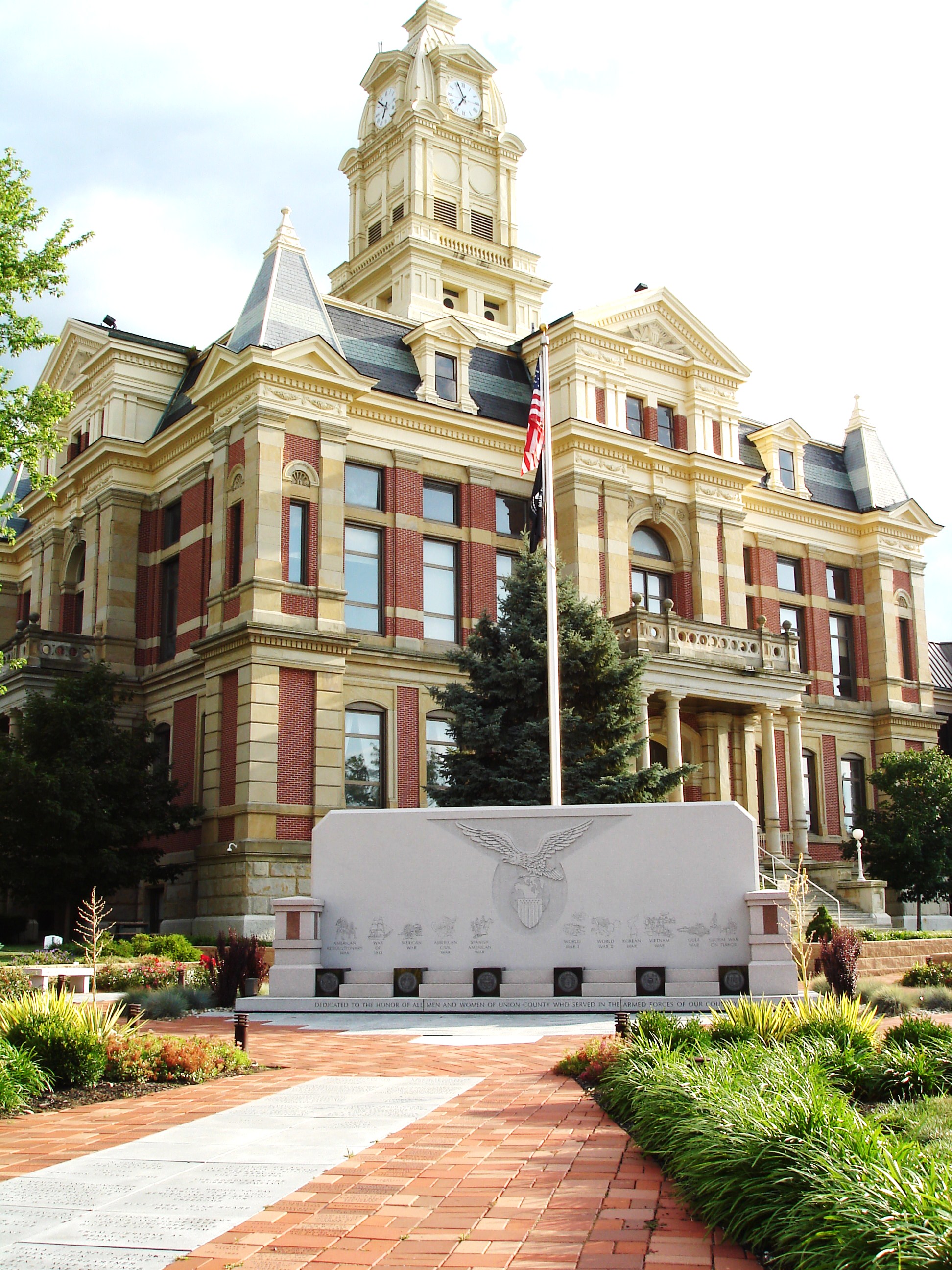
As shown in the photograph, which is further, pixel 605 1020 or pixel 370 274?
pixel 370 274

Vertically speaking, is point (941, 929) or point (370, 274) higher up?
point (370, 274)

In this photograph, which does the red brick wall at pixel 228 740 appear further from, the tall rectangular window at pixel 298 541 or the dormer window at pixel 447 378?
the dormer window at pixel 447 378

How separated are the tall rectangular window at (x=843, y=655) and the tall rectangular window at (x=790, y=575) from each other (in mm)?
1927

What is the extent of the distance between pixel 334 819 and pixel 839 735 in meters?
29.0

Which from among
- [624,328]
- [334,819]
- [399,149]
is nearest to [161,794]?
[334,819]

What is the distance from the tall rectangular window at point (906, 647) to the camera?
48625 mm

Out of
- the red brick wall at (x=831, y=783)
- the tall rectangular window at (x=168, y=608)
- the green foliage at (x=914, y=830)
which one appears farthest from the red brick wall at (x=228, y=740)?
the red brick wall at (x=831, y=783)

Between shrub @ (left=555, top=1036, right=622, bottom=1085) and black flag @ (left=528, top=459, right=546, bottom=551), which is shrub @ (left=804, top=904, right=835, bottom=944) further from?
shrub @ (left=555, top=1036, right=622, bottom=1085)

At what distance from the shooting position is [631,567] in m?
40.7

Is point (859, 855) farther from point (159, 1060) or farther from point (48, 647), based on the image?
point (159, 1060)

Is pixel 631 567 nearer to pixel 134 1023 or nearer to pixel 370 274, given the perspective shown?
pixel 370 274

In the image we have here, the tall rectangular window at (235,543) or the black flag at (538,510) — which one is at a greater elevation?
the tall rectangular window at (235,543)

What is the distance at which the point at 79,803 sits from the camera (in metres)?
30.0

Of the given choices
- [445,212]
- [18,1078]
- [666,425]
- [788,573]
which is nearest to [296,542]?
[666,425]
